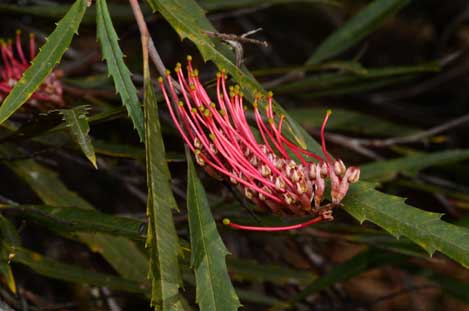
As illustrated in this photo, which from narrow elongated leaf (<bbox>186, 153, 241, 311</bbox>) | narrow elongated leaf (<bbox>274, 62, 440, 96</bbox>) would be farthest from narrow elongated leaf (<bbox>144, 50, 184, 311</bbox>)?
narrow elongated leaf (<bbox>274, 62, 440, 96</bbox>)

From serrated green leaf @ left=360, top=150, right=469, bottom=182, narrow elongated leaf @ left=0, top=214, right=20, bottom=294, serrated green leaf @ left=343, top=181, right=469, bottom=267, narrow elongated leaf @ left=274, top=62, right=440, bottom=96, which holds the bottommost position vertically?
serrated green leaf @ left=360, top=150, right=469, bottom=182

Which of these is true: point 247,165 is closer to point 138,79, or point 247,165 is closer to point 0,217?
point 0,217

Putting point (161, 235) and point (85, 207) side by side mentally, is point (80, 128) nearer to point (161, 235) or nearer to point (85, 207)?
point (161, 235)

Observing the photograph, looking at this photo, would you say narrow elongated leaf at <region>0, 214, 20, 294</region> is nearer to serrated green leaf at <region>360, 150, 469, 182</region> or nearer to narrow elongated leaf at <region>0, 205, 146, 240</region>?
narrow elongated leaf at <region>0, 205, 146, 240</region>

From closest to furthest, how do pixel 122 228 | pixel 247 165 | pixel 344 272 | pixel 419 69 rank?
1. pixel 247 165
2. pixel 122 228
3. pixel 344 272
4. pixel 419 69

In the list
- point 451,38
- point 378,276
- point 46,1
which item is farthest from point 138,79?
point 451,38
